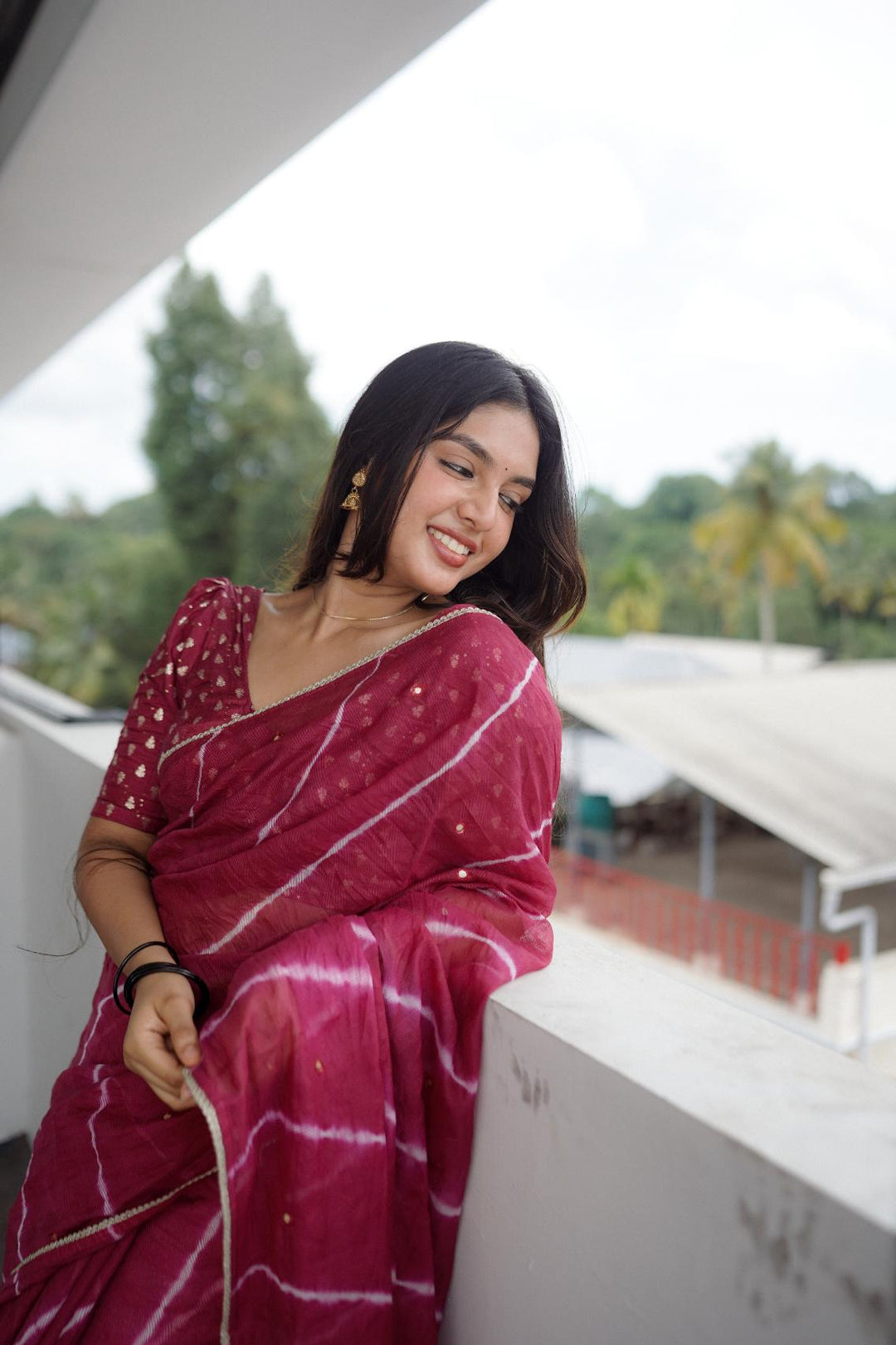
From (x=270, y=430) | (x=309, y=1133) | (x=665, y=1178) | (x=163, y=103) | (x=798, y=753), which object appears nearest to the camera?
(x=665, y=1178)

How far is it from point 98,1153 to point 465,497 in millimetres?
630

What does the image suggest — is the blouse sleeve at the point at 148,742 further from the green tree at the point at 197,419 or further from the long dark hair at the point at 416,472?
the green tree at the point at 197,419

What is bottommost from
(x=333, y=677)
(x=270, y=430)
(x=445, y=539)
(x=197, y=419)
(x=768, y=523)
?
(x=333, y=677)

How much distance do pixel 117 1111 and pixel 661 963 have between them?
20.6ft

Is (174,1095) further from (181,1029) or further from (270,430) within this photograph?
(270,430)

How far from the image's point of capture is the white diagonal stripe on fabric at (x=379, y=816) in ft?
2.68

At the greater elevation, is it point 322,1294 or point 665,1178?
point 665,1178

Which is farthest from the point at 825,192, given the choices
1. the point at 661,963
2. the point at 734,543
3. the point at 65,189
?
the point at 65,189

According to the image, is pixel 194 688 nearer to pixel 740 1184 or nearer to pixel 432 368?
pixel 432 368

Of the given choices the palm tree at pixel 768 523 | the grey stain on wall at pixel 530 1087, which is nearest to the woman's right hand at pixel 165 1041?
the grey stain on wall at pixel 530 1087

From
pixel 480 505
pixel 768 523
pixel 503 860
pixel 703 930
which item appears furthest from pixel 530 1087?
pixel 768 523

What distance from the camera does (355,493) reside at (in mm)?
1033

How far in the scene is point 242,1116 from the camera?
0.72m

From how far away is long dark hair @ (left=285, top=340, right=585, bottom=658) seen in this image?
3.14 feet
